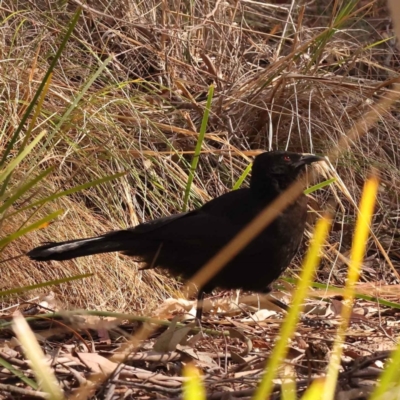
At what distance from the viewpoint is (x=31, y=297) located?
3211 mm

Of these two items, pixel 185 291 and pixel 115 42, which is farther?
pixel 115 42

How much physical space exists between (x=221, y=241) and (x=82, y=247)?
0.53 meters

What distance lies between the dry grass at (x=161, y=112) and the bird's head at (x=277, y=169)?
1.66 feet

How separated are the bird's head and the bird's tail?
607 millimetres

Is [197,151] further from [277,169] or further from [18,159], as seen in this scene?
[18,159]

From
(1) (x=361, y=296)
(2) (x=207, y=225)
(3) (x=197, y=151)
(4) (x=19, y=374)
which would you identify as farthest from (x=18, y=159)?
(1) (x=361, y=296)

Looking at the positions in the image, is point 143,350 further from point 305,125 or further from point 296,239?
point 305,125

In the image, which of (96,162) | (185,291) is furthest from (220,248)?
(96,162)

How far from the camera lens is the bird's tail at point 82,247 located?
279 cm

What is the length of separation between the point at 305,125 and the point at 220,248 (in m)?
1.42

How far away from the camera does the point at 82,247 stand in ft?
9.59

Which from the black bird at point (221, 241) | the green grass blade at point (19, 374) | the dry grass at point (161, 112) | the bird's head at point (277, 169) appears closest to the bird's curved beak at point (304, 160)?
the bird's head at point (277, 169)

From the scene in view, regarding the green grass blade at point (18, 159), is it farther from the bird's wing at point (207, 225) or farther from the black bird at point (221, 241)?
the bird's wing at point (207, 225)

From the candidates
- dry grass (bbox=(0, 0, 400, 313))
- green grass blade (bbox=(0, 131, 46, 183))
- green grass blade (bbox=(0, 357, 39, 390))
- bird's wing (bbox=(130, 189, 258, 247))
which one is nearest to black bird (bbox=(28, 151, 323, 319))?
bird's wing (bbox=(130, 189, 258, 247))
